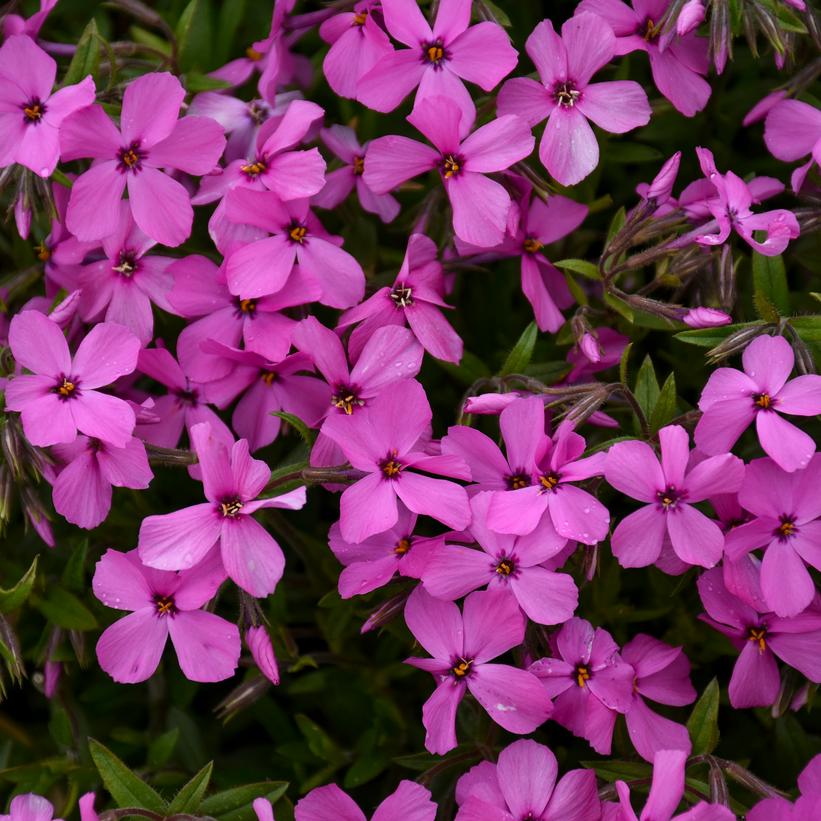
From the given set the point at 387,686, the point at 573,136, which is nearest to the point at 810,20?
the point at 573,136

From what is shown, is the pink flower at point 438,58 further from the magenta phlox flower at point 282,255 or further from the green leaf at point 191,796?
the green leaf at point 191,796

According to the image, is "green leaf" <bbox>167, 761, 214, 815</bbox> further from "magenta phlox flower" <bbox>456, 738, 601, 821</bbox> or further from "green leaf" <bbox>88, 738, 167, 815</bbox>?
"magenta phlox flower" <bbox>456, 738, 601, 821</bbox>

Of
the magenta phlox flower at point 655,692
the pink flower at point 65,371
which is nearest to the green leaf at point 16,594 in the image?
the pink flower at point 65,371

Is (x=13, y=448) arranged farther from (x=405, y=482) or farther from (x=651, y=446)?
(x=651, y=446)

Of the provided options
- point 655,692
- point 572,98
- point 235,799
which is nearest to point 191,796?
point 235,799

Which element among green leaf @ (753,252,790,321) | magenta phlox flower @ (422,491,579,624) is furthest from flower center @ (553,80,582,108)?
magenta phlox flower @ (422,491,579,624)

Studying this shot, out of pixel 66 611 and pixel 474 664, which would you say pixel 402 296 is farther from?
pixel 66 611
